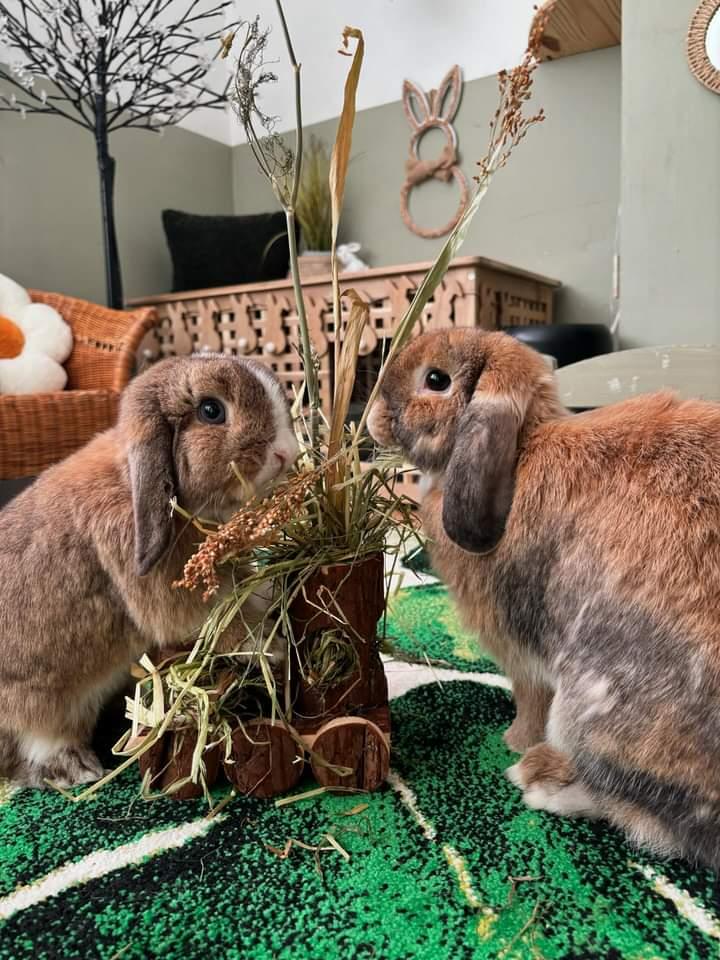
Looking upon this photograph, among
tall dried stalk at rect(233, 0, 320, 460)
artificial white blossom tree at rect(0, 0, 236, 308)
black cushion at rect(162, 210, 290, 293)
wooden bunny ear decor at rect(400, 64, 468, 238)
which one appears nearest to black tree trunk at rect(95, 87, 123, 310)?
artificial white blossom tree at rect(0, 0, 236, 308)

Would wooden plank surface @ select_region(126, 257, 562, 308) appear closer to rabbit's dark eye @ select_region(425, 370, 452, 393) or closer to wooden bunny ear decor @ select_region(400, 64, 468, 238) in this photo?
wooden bunny ear decor @ select_region(400, 64, 468, 238)

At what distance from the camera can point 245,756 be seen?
0.90 m

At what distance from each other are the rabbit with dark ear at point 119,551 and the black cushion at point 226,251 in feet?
8.37

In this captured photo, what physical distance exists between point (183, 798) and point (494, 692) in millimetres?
578

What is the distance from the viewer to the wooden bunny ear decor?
3246 millimetres

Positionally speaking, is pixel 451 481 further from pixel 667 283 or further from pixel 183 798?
pixel 667 283

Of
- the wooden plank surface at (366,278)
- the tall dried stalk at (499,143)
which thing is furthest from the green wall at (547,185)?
the tall dried stalk at (499,143)

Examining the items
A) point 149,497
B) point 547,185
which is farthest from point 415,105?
point 149,497

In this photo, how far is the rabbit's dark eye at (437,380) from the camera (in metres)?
0.94

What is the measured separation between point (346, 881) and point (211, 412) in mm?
613

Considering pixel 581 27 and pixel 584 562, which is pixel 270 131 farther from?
pixel 581 27

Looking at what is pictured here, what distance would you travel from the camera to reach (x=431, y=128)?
3.33m

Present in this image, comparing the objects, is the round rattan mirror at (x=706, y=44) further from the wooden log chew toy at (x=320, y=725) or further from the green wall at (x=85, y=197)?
the green wall at (x=85, y=197)

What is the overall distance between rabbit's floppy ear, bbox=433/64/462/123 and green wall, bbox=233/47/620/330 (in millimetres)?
45
